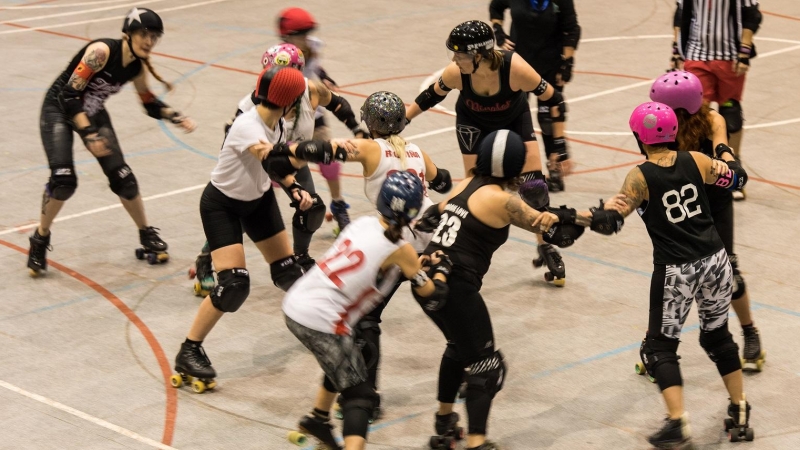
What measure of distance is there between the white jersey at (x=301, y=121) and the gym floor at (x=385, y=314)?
118cm

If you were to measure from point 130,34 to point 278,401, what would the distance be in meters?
2.80

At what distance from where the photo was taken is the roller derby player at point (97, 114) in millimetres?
6453

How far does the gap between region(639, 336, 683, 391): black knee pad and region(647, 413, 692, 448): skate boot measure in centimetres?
16

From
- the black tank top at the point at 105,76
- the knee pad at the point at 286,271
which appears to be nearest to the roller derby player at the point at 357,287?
the knee pad at the point at 286,271

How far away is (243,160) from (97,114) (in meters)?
1.91

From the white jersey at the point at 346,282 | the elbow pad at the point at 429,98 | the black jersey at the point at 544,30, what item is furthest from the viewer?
the black jersey at the point at 544,30

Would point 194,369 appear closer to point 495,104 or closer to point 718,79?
point 495,104

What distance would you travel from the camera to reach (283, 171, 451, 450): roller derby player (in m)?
4.16

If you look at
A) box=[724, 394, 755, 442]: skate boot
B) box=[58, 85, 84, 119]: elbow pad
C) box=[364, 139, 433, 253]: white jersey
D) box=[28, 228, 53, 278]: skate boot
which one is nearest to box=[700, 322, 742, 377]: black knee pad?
box=[724, 394, 755, 442]: skate boot

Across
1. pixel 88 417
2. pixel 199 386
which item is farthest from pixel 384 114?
pixel 88 417

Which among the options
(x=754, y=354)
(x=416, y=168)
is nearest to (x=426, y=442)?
(x=416, y=168)

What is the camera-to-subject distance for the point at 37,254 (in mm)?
6770

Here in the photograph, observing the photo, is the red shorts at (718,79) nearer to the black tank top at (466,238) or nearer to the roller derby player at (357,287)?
the black tank top at (466,238)

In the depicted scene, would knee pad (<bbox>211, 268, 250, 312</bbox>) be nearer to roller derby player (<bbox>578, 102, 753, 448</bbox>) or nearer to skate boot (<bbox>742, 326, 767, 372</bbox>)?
roller derby player (<bbox>578, 102, 753, 448</bbox>)
